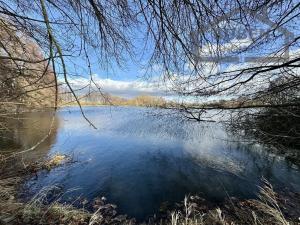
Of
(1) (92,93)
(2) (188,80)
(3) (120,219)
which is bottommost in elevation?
(3) (120,219)

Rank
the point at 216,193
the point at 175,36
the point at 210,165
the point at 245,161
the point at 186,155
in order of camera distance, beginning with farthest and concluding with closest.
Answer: the point at 186,155
the point at 245,161
the point at 210,165
the point at 216,193
the point at 175,36

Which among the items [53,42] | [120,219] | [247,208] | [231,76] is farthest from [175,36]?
[247,208]

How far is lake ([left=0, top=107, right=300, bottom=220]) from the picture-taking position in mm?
7230

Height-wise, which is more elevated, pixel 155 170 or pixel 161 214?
pixel 155 170

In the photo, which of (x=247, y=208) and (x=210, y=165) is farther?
(x=210, y=165)

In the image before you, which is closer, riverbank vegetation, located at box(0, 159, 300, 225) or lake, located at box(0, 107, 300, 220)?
riverbank vegetation, located at box(0, 159, 300, 225)

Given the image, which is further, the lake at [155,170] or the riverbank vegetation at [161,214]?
the lake at [155,170]

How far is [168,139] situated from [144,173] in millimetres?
6046

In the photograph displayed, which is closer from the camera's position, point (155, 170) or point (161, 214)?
point (161, 214)

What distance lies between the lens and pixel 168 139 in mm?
15492

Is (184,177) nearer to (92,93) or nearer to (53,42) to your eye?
(92,93)

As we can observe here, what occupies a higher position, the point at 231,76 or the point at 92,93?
the point at 231,76

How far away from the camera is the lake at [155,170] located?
723cm

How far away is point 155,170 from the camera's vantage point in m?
9.99
